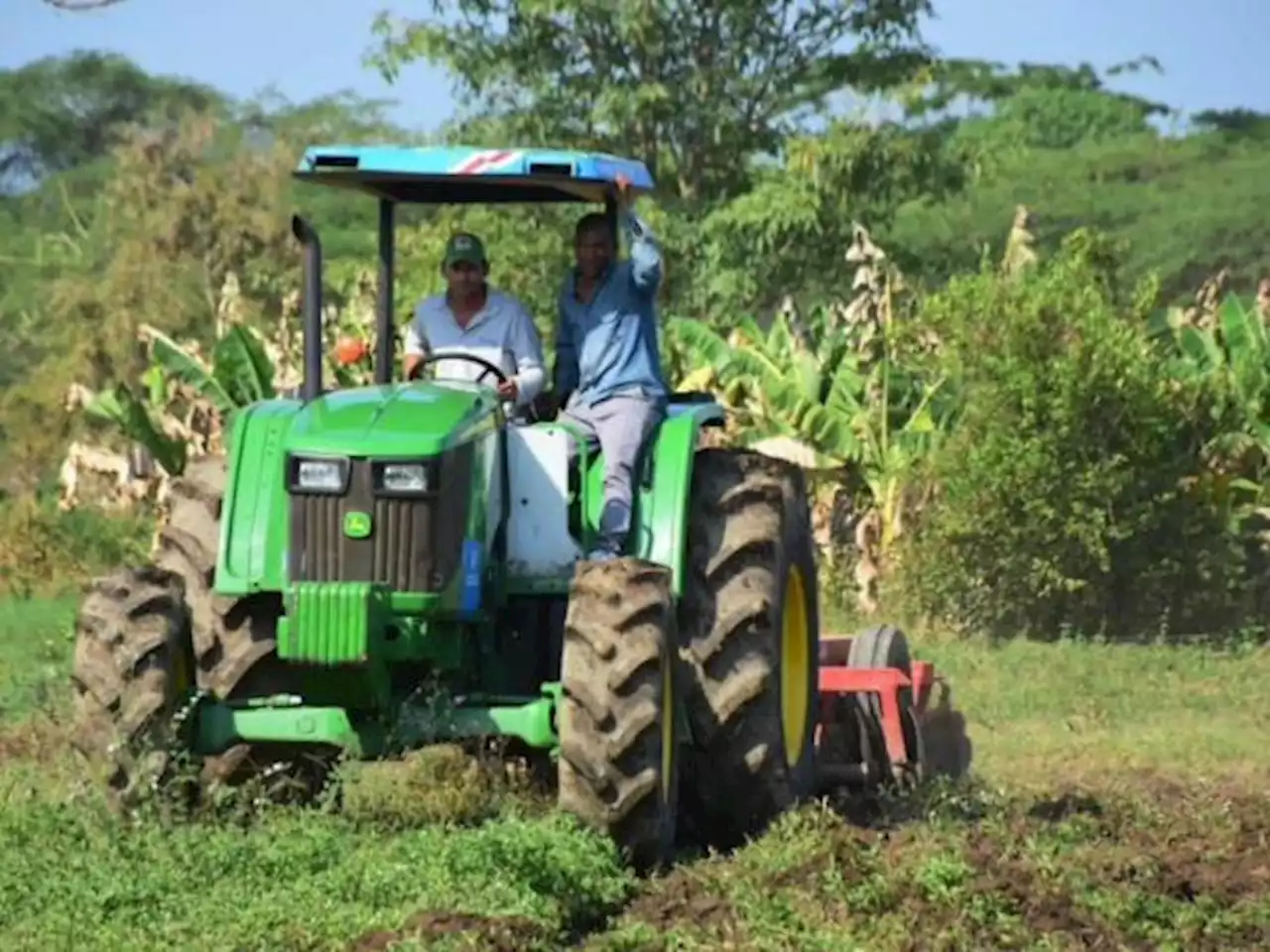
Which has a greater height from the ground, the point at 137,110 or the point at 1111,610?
the point at 137,110

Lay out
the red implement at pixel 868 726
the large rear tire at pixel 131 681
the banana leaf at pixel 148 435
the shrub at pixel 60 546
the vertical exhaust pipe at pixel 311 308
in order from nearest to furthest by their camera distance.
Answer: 1. the large rear tire at pixel 131 681
2. the vertical exhaust pipe at pixel 311 308
3. the red implement at pixel 868 726
4. the banana leaf at pixel 148 435
5. the shrub at pixel 60 546

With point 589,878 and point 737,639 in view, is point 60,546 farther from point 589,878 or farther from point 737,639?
point 589,878

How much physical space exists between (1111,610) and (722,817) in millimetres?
9309

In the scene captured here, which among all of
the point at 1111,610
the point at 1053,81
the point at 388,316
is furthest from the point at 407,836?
the point at 1053,81

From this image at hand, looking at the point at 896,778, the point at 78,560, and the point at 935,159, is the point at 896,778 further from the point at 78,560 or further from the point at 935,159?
the point at 935,159

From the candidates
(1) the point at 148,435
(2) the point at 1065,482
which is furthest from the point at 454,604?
(1) the point at 148,435

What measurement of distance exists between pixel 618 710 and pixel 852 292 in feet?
47.0

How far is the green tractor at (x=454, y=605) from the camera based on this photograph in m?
8.32

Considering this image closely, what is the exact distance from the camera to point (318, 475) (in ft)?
27.9

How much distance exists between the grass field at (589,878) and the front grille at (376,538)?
23.1 inches

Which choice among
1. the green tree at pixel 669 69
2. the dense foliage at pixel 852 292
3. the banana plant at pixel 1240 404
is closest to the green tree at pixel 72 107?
the dense foliage at pixel 852 292

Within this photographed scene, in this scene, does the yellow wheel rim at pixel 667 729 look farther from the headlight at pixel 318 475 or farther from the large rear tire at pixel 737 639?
the headlight at pixel 318 475

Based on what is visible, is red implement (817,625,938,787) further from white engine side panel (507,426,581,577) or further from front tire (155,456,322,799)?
front tire (155,456,322,799)

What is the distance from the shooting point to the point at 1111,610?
59.0 feet
